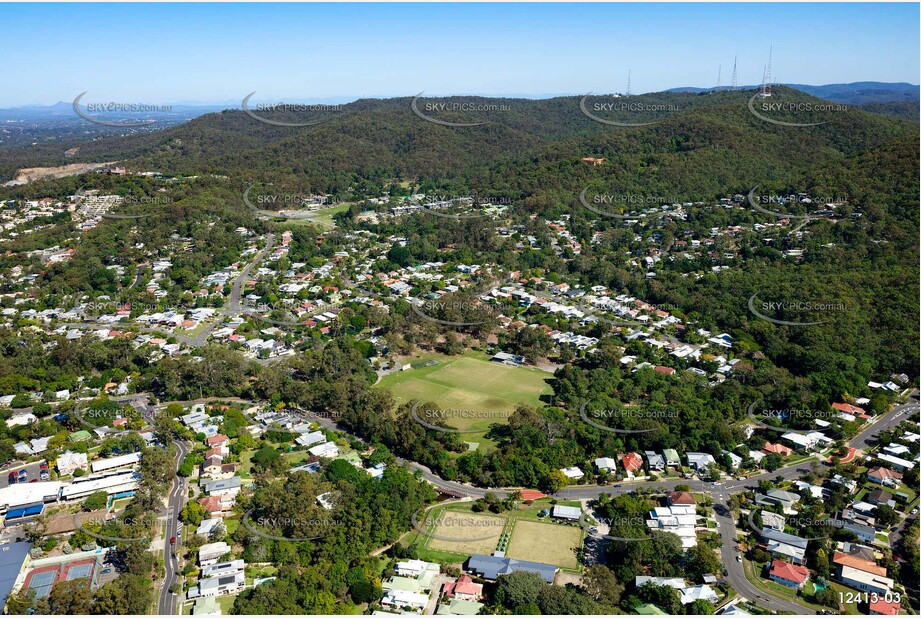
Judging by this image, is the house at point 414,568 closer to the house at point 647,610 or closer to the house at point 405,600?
the house at point 405,600

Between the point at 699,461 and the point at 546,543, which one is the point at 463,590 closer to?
the point at 546,543

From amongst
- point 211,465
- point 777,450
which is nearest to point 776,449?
point 777,450

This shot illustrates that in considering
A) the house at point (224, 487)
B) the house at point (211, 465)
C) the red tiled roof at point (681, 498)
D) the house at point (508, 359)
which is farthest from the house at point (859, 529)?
the house at point (211, 465)

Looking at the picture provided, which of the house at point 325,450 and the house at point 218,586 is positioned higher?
the house at point 325,450

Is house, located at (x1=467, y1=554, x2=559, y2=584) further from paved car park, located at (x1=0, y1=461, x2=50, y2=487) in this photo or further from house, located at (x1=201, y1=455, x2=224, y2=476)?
paved car park, located at (x1=0, y1=461, x2=50, y2=487)

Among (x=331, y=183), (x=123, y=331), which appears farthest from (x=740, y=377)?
(x=331, y=183)
